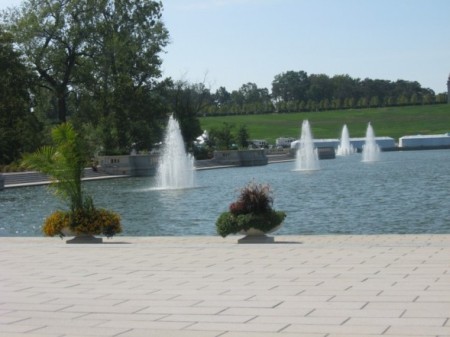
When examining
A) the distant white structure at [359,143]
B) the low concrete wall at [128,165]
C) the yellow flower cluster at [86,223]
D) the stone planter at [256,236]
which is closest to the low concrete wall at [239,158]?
the low concrete wall at [128,165]

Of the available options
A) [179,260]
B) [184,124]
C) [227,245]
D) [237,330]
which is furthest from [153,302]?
[184,124]

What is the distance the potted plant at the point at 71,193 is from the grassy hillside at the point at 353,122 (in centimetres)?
12380

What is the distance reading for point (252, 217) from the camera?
16031 millimetres

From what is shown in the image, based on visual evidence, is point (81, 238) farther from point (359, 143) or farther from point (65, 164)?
point (359, 143)

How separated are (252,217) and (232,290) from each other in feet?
19.5

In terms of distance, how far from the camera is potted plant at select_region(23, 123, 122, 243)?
17469 millimetres

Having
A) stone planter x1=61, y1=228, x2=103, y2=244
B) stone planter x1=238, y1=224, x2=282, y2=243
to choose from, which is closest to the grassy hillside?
stone planter x1=61, y1=228, x2=103, y2=244

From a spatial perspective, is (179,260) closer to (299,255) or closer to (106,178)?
(299,255)

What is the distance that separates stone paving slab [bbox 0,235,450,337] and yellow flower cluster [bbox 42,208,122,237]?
156 cm

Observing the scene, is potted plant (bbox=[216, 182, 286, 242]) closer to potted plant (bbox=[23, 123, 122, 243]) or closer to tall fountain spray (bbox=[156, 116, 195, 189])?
potted plant (bbox=[23, 123, 122, 243])

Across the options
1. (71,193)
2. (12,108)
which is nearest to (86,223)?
(71,193)

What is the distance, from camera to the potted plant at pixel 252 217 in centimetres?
1606

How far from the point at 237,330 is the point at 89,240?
10.1 meters

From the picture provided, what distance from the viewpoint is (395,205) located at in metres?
28.4
